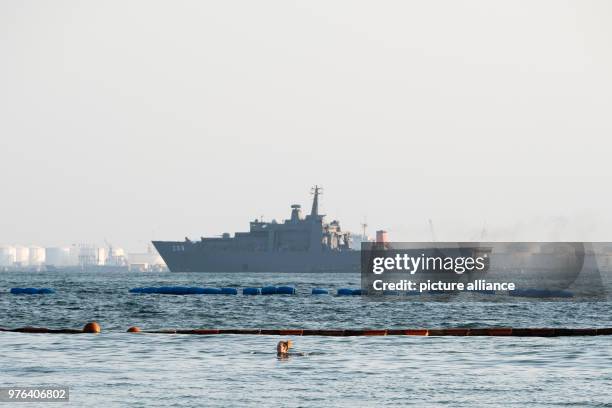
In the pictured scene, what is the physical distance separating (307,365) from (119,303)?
181ft

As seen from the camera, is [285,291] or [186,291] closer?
[285,291]

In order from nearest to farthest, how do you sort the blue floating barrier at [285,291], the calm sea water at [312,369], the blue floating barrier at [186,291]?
1. the calm sea water at [312,369]
2. the blue floating barrier at [285,291]
3. the blue floating barrier at [186,291]

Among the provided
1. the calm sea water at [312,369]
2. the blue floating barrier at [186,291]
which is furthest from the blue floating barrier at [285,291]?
the calm sea water at [312,369]

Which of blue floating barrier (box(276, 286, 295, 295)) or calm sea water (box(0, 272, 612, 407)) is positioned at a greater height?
blue floating barrier (box(276, 286, 295, 295))

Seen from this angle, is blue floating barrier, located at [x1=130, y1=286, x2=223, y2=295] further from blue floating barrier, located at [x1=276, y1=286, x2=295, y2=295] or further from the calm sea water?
the calm sea water

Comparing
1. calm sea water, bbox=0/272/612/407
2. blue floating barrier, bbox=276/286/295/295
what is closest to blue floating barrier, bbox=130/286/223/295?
blue floating barrier, bbox=276/286/295/295

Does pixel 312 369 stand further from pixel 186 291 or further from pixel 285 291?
pixel 186 291

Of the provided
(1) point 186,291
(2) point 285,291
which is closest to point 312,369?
A: (2) point 285,291

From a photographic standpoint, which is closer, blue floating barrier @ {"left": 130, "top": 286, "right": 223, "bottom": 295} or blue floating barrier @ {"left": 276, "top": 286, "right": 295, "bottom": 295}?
blue floating barrier @ {"left": 276, "top": 286, "right": 295, "bottom": 295}

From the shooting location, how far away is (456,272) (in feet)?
647

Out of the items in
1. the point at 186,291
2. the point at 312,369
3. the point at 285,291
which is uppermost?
the point at 285,291

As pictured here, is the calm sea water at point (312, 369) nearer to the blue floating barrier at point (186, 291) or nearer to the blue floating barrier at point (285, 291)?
the blue floating barrier at point (285, 291)

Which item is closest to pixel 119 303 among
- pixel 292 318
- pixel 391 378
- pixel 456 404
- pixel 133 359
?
pixel 292 318

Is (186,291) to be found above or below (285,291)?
below
